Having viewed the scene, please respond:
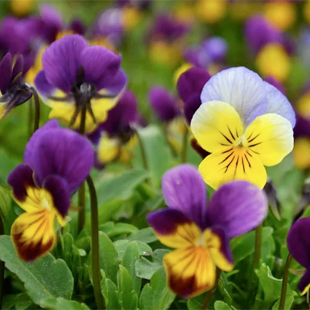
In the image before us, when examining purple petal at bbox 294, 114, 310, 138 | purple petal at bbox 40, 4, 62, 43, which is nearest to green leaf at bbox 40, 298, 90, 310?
purple petal at bbox 294, 114, 310, 138

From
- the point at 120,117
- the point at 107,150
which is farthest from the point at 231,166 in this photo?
the point at 107,150

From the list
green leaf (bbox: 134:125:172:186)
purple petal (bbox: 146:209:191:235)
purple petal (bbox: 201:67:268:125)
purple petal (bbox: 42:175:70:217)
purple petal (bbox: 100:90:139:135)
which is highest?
purple petal (bbox: 201:67:268:125)

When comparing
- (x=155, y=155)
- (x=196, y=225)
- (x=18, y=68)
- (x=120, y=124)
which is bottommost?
(x=155, y=155)

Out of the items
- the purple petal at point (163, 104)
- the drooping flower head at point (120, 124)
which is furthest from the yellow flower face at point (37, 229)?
the purple petal at point (163, 104)

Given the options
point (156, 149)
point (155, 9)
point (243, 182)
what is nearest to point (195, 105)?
point (243, 182)

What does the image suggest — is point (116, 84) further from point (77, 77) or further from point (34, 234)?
point (34, 234)

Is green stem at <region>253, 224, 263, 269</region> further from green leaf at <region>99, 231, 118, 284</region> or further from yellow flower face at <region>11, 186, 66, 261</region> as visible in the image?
yellow flower face at <region>11, 186, 66, 261</region>

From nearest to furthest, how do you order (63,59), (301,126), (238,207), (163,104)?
(238,207) → (63,59) → (301,126) → (163,104)

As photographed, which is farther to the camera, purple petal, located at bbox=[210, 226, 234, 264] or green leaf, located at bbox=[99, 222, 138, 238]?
green leaf, located at bbox=[99, 222, 138, 238]
